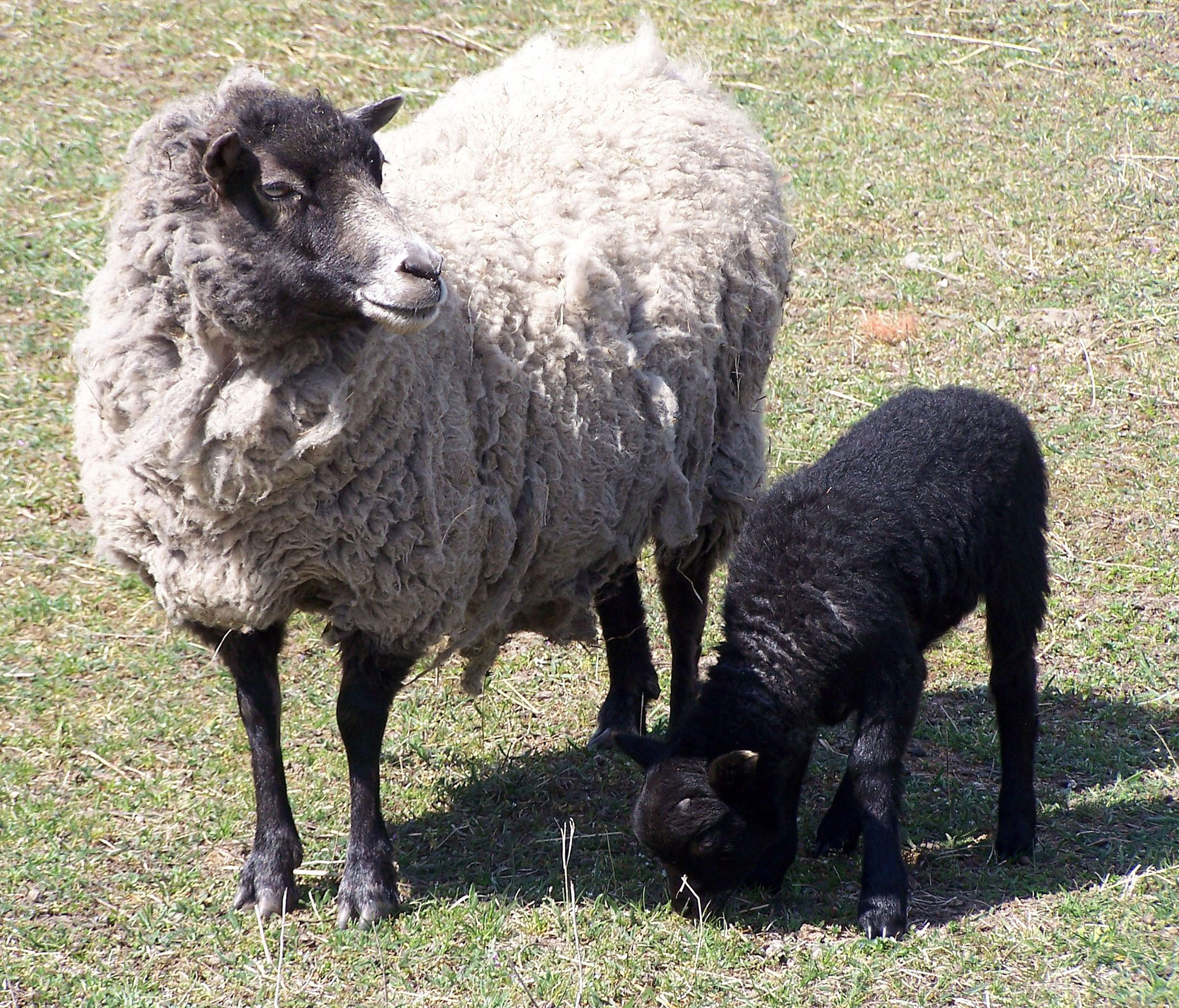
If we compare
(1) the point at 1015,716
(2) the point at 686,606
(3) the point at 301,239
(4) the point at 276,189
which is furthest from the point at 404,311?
(1) the point at 1015,716

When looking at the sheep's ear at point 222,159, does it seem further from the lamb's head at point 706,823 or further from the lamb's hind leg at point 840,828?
the lamb's hind leg at point 840,828

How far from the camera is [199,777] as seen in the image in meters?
5.36

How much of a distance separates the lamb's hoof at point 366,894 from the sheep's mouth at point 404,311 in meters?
1.80

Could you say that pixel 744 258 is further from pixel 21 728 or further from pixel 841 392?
pixel 21 728

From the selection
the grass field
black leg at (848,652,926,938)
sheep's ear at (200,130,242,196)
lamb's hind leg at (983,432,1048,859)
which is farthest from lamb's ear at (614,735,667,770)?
sheep's ear at (200,130,242,196)

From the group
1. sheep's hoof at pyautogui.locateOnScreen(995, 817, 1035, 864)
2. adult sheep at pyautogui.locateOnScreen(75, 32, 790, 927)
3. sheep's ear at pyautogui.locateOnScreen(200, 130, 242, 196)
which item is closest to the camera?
sheep's ear at pyautogui.locateOnScreen(200, 130, 242, 196)

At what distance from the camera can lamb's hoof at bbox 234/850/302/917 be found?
4527 millimetres

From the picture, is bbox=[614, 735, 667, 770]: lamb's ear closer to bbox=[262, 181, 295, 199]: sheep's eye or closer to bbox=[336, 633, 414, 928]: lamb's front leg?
bbox=[336, 633, 414, 928]: lamb's front leg

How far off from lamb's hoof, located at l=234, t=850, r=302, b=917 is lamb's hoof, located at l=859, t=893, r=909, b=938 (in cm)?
185

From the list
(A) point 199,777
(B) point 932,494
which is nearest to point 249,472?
(A) point 199,777

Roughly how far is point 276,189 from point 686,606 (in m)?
2.66

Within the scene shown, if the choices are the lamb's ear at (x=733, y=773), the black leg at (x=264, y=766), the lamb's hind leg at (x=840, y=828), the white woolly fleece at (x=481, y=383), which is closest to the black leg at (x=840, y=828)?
the lamb's hind leg at (x=840, y=828)

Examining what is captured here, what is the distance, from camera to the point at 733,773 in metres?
4.24

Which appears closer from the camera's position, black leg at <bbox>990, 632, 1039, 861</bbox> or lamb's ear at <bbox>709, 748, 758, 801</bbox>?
lamb's ear at <bbox>709, 748, 758, 801</bbox>
